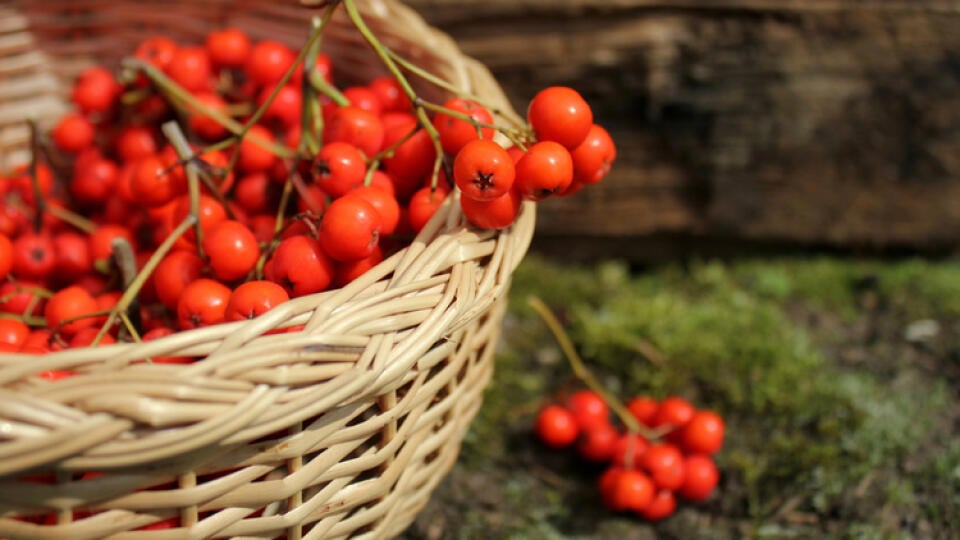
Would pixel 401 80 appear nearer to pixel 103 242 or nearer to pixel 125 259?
pixel 125 259

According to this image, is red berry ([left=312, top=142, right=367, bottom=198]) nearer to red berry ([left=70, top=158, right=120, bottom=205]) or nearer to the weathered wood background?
red berry ([left=70, top=158, right=120, bottom=205])

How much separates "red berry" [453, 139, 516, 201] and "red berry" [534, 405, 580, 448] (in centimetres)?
96

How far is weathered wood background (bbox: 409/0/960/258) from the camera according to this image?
2.71 metres

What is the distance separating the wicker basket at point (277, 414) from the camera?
1116 millimetres

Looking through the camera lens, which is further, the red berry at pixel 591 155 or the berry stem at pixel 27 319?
the berry stem at pixel 27 319

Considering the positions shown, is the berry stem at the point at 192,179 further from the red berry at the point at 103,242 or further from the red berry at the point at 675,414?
the red berry at the point at 675,414

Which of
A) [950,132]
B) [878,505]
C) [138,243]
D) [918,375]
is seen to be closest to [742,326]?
[918,375]

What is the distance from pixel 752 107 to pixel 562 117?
1.57 m

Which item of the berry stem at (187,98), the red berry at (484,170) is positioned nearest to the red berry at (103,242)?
the berry stem at (187,98)

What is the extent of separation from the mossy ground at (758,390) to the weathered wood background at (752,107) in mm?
194

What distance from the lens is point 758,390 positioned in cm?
245

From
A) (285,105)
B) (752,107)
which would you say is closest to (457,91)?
(285,105)

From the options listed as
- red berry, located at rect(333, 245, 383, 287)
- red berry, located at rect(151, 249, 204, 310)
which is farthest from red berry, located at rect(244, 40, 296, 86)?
red berry, located at rect(333, 245, 383, 287)

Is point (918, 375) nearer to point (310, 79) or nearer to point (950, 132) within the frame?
point (950, 132)
